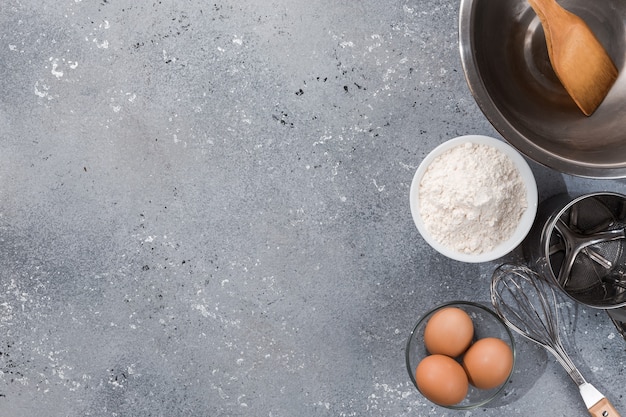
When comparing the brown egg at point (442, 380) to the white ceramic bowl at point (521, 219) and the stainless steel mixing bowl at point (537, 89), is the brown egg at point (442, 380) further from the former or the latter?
the stainless steel mixing bowl at point (537, 89)

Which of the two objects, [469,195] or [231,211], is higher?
[231,211]

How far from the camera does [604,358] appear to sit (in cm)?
118

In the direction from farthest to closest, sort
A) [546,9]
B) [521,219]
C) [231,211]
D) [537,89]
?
[231,211], [521,219], [537,89], [546,9]

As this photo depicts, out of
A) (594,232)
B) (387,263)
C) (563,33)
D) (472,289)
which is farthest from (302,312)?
(563,33)

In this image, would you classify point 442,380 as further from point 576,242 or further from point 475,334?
point 576,242

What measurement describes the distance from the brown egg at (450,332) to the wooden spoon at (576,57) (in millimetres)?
428

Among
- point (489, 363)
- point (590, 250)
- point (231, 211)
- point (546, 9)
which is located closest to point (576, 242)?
point (590, 250)

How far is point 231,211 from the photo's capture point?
1.21m

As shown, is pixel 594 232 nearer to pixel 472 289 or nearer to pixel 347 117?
pixel 472 289

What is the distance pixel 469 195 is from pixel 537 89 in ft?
0.70

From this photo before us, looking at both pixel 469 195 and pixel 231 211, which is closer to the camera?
pixel 469 195

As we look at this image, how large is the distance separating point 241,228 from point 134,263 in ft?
0.78

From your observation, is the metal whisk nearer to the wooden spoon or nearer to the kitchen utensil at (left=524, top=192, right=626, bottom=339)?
the kitchen utensil at (left=524, top=192, right=626, bottom=339)

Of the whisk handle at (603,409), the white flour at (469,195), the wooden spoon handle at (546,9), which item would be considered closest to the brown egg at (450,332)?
the white flour at (469,195)
